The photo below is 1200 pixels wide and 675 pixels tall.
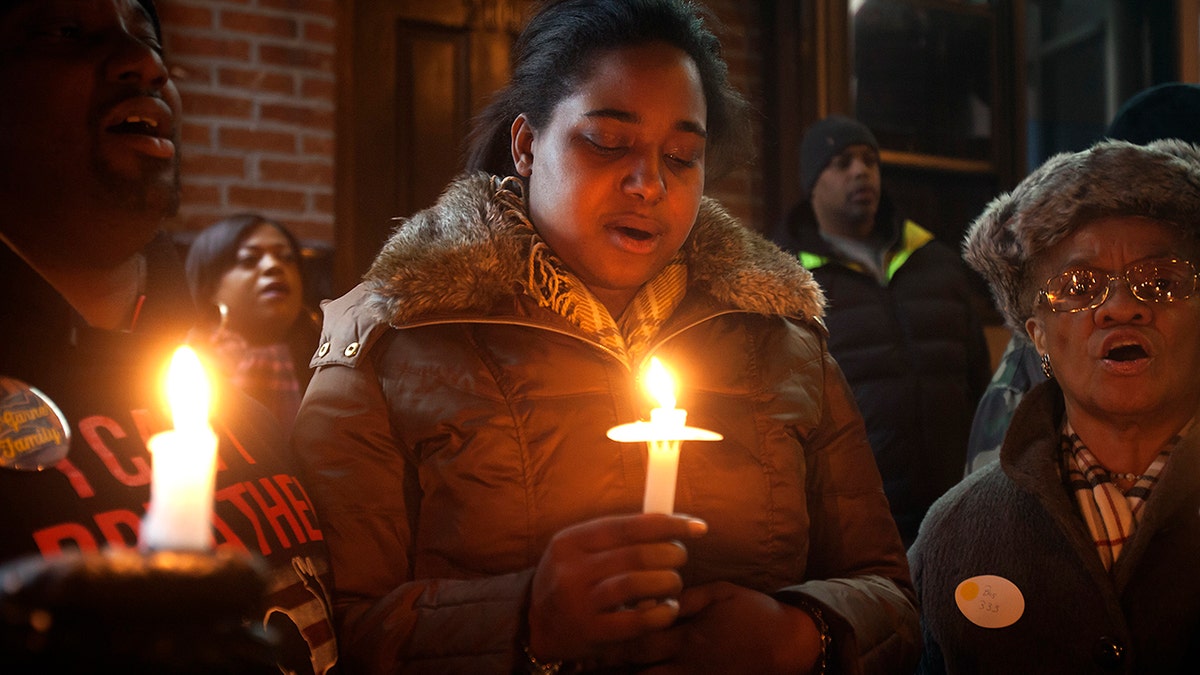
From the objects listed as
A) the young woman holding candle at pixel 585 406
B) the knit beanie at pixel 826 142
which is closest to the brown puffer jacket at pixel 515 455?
the young woman holding candle at pixel 585 406

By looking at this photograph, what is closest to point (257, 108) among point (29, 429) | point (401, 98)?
point (401, 98)

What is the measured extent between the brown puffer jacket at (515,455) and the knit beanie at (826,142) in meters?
2.45


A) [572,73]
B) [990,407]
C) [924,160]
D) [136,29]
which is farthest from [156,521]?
[924,160]

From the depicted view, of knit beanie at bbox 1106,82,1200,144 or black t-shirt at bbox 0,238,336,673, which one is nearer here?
black t-shirt at bbox 0,238,336,673

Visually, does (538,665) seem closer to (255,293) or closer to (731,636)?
(731,636)

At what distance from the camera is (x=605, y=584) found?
1.12 metres

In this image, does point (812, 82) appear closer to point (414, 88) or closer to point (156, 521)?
point (414, 88)

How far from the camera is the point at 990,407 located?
8.38 ft

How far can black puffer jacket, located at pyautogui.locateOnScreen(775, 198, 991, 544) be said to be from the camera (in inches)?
136

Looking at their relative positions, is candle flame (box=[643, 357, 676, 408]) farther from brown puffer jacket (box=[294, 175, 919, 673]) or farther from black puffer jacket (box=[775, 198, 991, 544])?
black puffer jacket (box=[775, 198, 991, 544])

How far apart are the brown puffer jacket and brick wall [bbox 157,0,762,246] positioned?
2.29m

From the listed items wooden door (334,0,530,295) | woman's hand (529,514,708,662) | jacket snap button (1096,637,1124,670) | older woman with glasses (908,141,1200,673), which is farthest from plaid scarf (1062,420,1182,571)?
wooden door (334,0,530,295)

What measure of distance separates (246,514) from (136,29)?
28.3 inches

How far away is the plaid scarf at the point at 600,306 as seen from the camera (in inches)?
64.7
